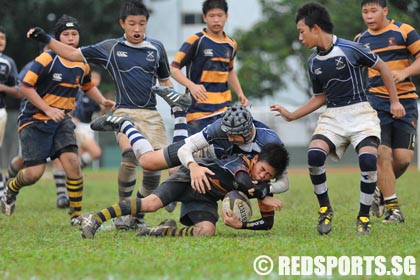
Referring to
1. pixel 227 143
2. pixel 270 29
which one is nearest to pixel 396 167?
pixel 227 143

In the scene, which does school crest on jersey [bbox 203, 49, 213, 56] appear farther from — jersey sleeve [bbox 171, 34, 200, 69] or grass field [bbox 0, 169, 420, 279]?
grass field [bbox 0, 169, 420, 279]

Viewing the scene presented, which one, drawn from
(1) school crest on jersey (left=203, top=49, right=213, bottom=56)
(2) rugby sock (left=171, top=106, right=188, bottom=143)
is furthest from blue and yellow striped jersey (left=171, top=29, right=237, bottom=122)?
(2) rugby sock (left=171, top=106, right=188, bottom=143)

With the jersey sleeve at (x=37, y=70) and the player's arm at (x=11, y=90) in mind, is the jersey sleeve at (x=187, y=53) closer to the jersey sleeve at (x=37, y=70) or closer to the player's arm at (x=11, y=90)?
the jersey sleeve at (x=37, y=70)

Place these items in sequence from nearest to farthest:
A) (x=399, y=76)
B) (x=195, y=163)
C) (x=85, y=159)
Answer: (x=195, y=163) < (x=399, y=76) < (x=85, y=159)

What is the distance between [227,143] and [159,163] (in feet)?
2.17

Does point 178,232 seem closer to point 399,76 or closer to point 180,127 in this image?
point 180,127

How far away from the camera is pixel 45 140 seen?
33.8ft

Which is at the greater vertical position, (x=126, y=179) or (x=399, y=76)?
(x=399, y=76)

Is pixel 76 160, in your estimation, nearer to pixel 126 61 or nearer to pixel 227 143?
pixel 126 61

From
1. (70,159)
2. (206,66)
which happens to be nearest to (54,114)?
(70,159)

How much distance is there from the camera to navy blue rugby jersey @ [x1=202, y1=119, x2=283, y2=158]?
25.9 ft

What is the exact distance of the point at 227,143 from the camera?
8328 millimetres

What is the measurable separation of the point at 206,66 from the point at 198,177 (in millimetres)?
3076

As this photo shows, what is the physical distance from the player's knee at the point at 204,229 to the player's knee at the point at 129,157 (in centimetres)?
140
